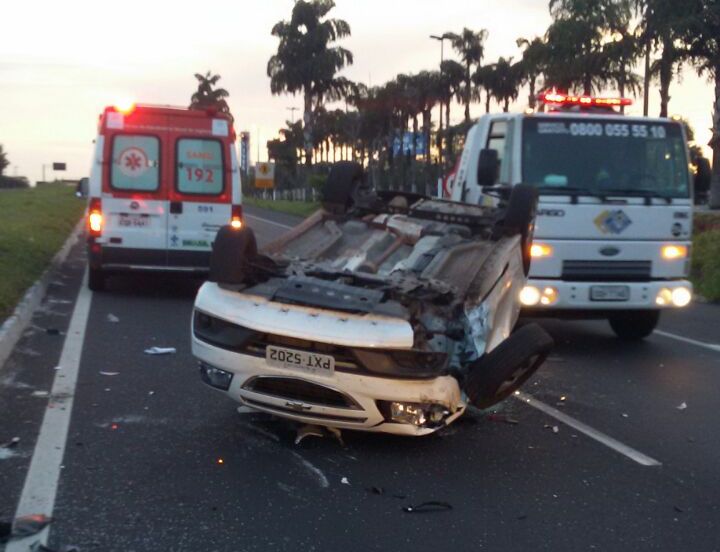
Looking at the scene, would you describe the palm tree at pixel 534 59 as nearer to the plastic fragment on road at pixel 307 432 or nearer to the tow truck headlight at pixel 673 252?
the tow truck headlight at pixel 673 252

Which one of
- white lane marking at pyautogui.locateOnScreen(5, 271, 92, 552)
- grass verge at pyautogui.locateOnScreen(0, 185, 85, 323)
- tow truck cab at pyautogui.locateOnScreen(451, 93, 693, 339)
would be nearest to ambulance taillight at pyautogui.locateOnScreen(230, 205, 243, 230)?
grass verge at pyautogui.locateOnScreen(0, 185, 85, 323)

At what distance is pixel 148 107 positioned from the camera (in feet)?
45.2

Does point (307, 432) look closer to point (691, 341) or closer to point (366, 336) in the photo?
point (366, 336)

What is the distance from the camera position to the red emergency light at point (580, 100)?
11172 millimetres

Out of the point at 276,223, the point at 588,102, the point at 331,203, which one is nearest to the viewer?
the point at 331,203

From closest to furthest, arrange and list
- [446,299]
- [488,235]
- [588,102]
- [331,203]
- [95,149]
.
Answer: [446,299] → [488,235] → [331,203] → [588,102] → [95,149]

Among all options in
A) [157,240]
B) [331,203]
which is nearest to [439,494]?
[331,203]

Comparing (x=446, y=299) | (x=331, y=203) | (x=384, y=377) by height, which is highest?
(x=331, y=203)

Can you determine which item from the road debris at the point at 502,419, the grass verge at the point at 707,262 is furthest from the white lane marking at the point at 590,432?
the grass verge at the point at 707,262

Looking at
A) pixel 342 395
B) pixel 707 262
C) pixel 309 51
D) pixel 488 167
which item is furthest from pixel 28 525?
pixel 309 51

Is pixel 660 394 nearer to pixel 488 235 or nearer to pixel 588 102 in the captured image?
pixel 488 235

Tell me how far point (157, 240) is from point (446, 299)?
8235 mm

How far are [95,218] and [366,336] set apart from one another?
859 centimetres

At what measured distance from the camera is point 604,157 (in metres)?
10.3
